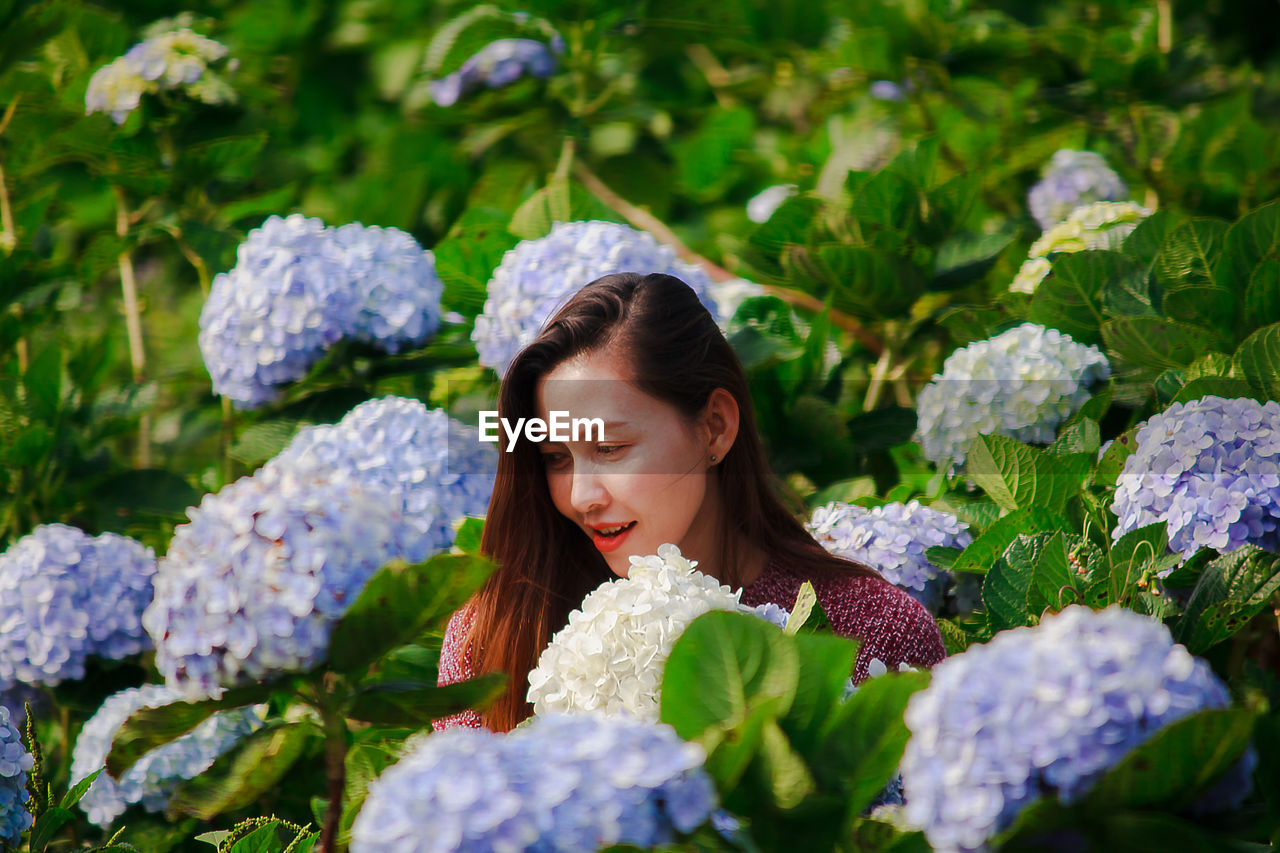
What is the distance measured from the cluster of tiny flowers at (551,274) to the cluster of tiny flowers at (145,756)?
0.67m

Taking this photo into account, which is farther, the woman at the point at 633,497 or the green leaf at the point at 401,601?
the woman at the point at 633,497

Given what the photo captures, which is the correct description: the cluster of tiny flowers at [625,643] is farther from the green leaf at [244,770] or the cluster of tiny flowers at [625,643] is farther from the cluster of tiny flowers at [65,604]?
the cluster of tiny flowers at [65,604]

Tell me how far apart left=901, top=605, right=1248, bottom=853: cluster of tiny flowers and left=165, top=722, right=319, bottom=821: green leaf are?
0.48 meters

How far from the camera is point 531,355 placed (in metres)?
1.60

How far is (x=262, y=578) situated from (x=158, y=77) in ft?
5.78

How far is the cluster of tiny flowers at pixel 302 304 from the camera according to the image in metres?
1.94

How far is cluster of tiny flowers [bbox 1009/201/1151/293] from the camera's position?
2062 millimetres

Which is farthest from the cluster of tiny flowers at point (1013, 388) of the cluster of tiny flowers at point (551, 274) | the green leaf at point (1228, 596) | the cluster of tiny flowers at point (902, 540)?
the green leaf at point (1228, 596)

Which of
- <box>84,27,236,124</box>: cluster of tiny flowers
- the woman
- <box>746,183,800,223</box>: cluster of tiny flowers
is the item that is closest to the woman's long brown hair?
the woman

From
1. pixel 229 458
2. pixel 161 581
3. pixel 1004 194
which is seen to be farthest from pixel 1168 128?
pixel 161 581

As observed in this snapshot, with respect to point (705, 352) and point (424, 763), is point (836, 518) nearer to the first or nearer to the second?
point (705, 352)

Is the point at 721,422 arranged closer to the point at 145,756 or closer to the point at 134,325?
the point at 145,756

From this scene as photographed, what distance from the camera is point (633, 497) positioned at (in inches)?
58.8

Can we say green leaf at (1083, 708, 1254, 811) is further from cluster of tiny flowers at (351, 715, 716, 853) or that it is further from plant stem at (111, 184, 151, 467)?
plant stem at (111, 184, 151, 467)
